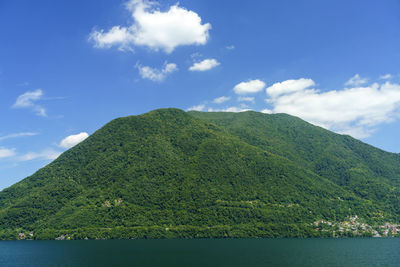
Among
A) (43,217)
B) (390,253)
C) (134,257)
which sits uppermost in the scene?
(43,217)

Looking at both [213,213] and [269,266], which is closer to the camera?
[269,266]

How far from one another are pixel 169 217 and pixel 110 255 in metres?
87.0

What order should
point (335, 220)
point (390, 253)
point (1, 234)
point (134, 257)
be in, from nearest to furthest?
point (134, 257)
point (390, 253)
point (1, 234)
point (335, 220)

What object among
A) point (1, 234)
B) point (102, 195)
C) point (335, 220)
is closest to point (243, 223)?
point (335, 220)

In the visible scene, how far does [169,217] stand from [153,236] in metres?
18.8

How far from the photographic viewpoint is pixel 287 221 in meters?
182

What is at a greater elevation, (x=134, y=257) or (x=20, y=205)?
(x=20, y=205)

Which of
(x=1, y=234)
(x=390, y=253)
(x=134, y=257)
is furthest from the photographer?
(x=1, y=234)

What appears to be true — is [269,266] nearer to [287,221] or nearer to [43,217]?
[287,221]

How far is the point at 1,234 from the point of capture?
166000mm

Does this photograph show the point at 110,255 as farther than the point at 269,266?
Yes

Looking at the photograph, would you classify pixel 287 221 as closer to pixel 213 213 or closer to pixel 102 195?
pixel 213 213

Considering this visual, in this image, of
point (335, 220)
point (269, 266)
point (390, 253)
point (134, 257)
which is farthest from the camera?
point (335, 220)

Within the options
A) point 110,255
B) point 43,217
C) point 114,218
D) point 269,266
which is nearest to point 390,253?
point 269,266
